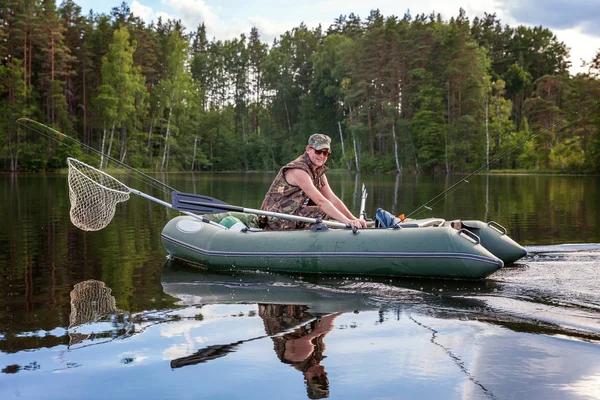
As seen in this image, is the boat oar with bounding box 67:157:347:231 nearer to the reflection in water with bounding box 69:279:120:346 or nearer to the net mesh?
the net mesh

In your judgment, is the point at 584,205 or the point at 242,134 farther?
the point at 242,134

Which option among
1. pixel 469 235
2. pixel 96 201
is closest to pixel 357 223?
pixel 469 235

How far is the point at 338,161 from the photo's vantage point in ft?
178

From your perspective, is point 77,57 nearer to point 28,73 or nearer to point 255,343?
point 28,73

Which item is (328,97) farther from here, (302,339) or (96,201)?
(302,339)

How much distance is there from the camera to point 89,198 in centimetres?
744

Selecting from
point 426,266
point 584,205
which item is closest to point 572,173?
point 584,205

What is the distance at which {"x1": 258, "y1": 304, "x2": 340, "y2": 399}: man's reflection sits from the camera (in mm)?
3713

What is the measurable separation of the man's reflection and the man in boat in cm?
192

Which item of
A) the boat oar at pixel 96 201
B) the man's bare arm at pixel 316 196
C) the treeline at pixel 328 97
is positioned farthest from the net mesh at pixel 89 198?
the treeline at pixel 328 97

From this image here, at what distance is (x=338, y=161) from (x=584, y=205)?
38906 millimetres

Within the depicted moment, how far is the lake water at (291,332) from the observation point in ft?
11.9

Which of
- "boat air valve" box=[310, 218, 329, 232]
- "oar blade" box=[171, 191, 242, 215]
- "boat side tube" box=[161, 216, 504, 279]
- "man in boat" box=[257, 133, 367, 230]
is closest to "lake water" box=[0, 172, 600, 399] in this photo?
"boat side tube" box=[161, 216, 504, 279]

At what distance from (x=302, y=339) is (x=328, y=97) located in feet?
179
